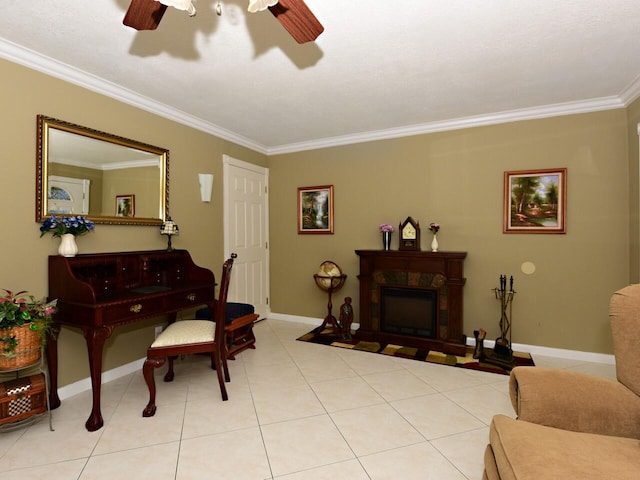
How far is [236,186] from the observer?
14.4ft

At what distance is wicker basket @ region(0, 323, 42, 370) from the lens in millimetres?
2020

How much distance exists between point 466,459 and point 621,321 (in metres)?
1.08

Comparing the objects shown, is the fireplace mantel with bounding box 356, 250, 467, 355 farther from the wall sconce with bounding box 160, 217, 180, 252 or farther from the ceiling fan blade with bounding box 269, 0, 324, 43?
the ceiling fan blade with bounding box 269, 0, 324, 43

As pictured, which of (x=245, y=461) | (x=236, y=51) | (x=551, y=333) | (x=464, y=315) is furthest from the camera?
(x=464, y=315)

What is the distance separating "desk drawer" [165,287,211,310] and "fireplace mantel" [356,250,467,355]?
6.01 feet

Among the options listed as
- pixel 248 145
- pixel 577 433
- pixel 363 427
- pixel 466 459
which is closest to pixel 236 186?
pixel 248 145

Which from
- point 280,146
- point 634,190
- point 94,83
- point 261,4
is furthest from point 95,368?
point 634,190

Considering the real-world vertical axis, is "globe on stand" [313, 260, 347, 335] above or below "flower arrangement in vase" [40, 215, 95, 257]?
below

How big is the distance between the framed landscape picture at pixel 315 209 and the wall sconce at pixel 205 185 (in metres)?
1.37

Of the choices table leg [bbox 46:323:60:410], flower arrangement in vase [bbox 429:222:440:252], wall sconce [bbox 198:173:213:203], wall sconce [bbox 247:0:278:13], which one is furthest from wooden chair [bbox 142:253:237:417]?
flower arrangement in vase [bbox 429:222:440:252]

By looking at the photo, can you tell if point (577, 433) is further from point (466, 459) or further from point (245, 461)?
point (245, 461)

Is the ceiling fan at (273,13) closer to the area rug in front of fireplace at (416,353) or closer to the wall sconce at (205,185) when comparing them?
the wall sconce at (205,185)

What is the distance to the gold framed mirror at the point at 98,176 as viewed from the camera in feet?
8.19

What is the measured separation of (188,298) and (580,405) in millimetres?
2705
